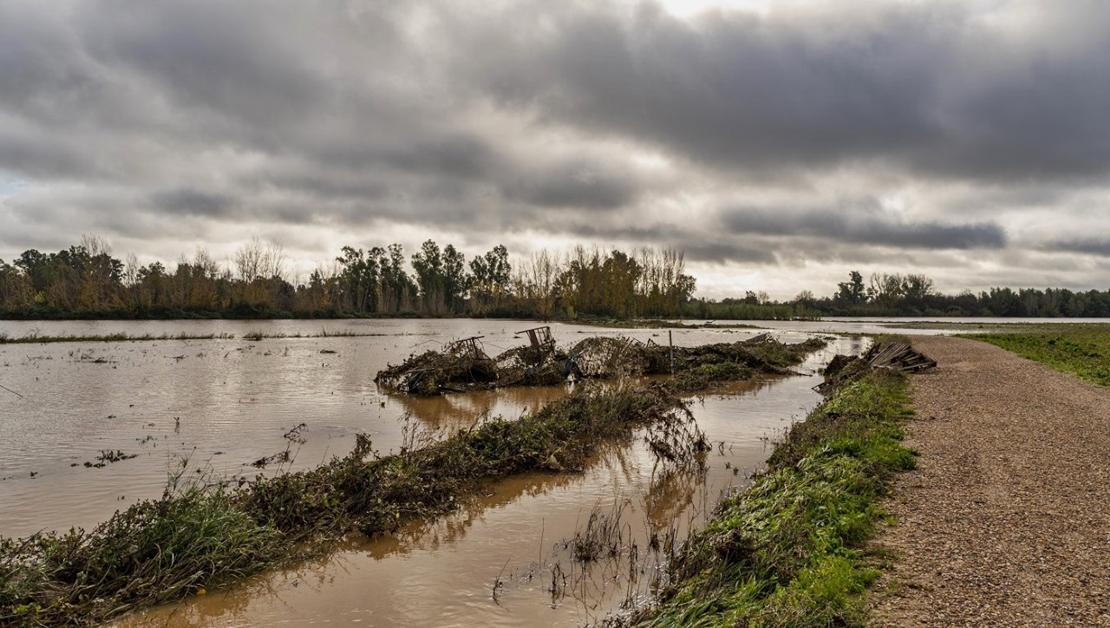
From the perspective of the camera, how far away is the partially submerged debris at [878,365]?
22.3 meters

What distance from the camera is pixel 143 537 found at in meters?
6.61

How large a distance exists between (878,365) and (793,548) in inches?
783

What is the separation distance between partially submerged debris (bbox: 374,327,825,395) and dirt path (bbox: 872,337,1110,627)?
38.0ft

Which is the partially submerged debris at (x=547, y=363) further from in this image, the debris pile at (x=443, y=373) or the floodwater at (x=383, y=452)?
the floodwater at (x=383, y=452)

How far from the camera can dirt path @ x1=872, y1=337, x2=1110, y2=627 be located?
15.8 ft

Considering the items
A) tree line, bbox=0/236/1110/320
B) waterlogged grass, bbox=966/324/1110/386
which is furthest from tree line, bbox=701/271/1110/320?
waterlogged grass, bbox=966/324/1110/386

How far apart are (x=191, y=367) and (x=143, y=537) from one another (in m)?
24.6

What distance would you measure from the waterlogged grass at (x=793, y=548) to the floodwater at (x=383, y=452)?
811mm

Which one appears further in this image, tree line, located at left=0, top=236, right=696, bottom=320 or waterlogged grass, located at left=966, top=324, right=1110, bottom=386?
tree line, located at left=0, top=236, right=696, bottom=320

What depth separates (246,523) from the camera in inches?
288

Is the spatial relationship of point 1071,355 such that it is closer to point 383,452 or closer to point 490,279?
point 383,452

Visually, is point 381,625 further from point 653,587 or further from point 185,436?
point 185,436

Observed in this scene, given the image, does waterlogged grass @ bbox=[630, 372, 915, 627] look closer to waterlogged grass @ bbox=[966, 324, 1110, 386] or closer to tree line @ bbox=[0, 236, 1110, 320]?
waterlogged grass @ bbox=[966, 324, 1110, 386]

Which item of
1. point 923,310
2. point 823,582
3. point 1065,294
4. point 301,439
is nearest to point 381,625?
point 823,582
